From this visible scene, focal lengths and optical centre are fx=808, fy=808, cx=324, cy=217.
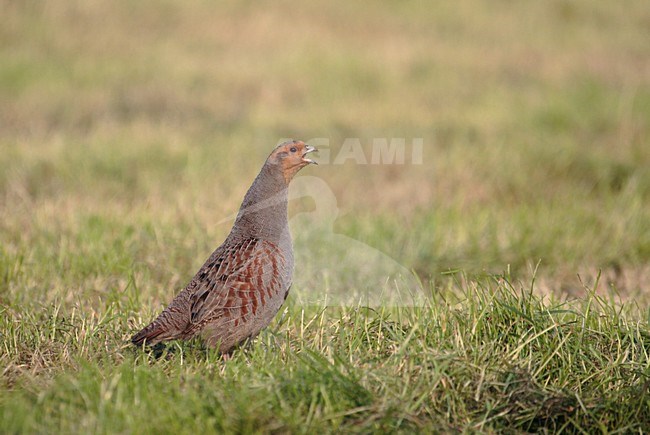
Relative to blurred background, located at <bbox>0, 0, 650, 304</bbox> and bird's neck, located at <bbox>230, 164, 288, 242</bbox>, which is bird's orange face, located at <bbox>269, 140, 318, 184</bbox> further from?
blurred background, located at <bbox>0, 0, 650, 304</bbox>

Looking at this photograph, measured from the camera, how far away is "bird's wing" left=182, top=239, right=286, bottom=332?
3521mm

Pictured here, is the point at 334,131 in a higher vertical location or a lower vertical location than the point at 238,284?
lower

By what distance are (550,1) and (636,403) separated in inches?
556

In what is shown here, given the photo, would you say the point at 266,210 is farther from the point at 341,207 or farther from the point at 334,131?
the point at 334,131

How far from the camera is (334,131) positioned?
9.73 m

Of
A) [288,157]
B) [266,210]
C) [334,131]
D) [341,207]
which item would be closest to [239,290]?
[266,210]

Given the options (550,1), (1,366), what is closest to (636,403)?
(1,366)

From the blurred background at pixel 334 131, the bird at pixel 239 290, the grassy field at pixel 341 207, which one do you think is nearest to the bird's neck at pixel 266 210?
the bird at pixel 239 290

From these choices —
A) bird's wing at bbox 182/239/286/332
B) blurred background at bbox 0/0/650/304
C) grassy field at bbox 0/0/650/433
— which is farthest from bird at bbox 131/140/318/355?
blurred background at bbox 0/0/650/304

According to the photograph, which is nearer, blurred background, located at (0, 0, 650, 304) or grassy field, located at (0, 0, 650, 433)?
grassy field, located at (0, 0, 650, 433)

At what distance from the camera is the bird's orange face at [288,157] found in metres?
3.79

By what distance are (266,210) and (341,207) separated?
376cm

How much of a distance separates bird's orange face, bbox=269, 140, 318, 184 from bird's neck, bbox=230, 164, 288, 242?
0.12ft

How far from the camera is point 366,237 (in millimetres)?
6234
